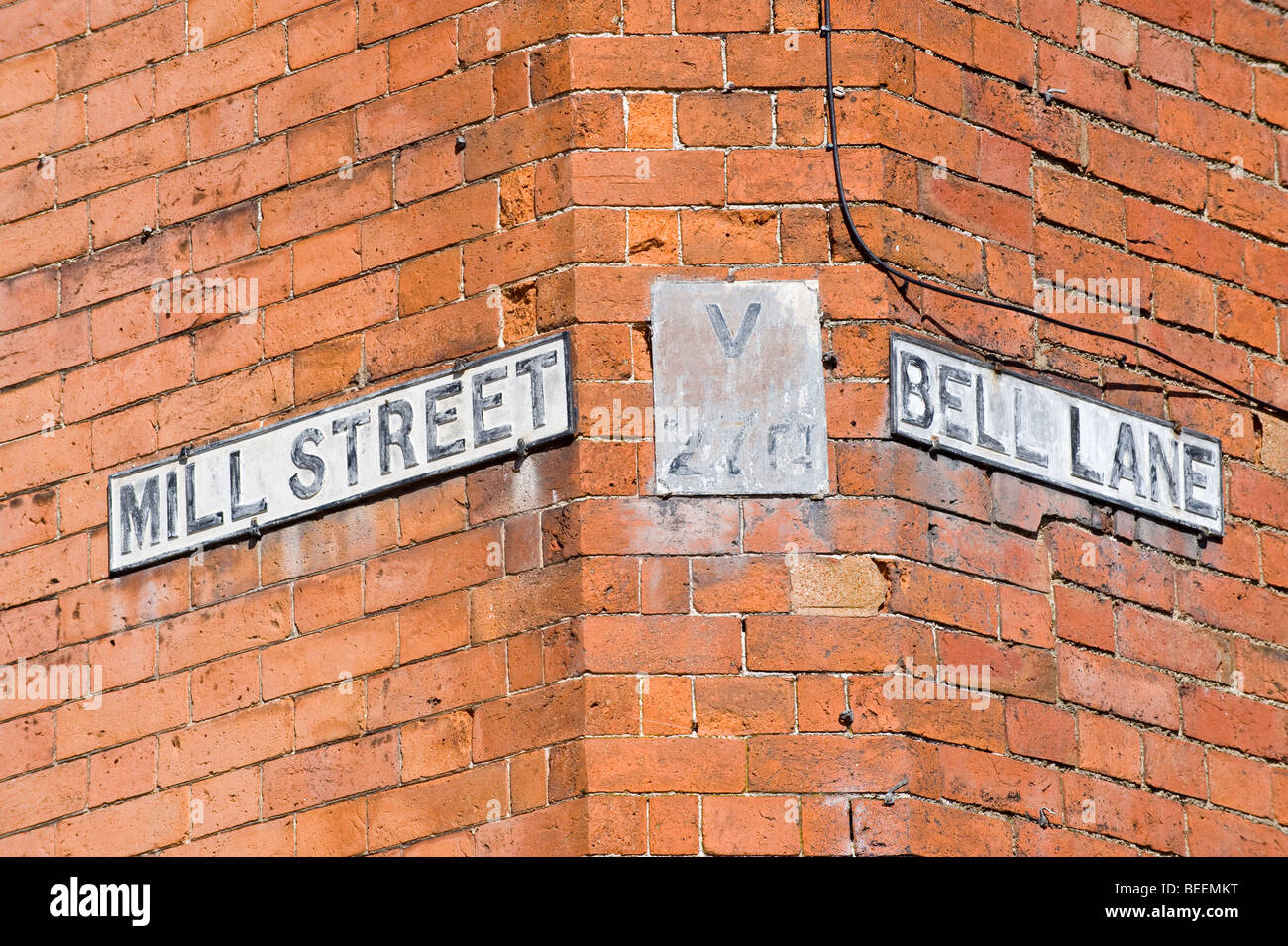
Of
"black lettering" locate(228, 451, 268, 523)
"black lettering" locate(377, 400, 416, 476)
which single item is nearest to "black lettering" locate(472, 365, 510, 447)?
"black lettering" locate(377, 400, 416, 476)

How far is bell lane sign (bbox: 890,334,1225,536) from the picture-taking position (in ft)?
24.1

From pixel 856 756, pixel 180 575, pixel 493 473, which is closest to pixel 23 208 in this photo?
pixel 180 575

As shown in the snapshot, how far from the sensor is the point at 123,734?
7.87m

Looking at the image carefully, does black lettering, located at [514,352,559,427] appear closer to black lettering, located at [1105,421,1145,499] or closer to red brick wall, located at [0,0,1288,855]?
red brick wall, located at [0,0,1288,855]

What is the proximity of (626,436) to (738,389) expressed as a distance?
0.36 m

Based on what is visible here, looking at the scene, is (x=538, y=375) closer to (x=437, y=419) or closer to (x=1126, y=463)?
(x=437, y=419)

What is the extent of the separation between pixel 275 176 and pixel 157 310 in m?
0.63

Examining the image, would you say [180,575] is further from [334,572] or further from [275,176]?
[275,176]

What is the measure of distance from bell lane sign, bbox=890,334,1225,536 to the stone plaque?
0.28 meters

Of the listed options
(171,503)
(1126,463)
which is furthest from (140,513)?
(1126,463)

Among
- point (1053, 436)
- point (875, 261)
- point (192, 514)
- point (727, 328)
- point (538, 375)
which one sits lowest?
point (192, 514)

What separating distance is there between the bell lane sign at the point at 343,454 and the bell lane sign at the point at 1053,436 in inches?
43.0

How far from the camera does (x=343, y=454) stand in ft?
25.0

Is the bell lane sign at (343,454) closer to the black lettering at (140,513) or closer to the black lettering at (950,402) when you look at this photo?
the black lettering at (140,513)
